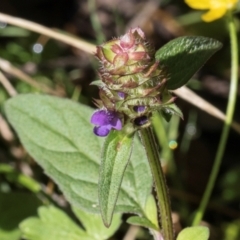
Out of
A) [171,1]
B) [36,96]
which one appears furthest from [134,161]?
[171,1]

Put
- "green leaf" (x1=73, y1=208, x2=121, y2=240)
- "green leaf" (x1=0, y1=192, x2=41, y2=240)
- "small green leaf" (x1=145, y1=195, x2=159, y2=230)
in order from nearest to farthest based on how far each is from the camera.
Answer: "small green leaf" (x1=145, y1=195, x2=159, y2=230) < "green leaf" (x1=73, y1=208, x2=121, y2=240) < "green leaf" (x1=0, y1=192, x2=41, y2=240)

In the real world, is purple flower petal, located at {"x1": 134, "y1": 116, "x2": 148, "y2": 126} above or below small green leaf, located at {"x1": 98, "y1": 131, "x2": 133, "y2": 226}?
above

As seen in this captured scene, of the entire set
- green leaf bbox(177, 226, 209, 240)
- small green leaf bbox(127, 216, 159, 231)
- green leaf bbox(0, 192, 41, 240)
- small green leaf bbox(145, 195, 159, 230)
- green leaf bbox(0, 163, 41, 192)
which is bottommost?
green leaf bbox(177, 226, 209, 240)

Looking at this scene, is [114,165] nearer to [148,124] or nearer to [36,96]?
[148,124]

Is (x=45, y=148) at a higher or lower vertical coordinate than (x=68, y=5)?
lower

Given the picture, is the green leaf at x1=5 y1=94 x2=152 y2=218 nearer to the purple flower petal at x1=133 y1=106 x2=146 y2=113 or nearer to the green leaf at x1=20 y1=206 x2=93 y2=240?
the green leaf at x1=20 y1=206 x2=93 y2=240

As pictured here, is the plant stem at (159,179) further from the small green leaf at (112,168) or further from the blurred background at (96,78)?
the blurred background at (96,78)

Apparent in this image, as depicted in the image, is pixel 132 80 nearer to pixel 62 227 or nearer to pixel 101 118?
pixel 101 118

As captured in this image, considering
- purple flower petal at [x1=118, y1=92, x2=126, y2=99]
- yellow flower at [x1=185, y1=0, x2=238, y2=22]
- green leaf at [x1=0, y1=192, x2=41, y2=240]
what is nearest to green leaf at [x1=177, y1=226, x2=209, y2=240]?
purple flower petal at [x1=118, y1=92, x2=126, y2=99]
